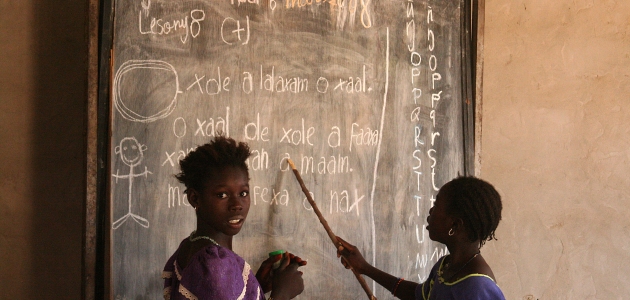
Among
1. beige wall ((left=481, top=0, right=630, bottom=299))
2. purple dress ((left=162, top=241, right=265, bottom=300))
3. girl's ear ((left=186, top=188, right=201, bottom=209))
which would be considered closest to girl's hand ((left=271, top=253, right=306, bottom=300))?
purple dress ((left=162, top=241, right=265, bottom=300))

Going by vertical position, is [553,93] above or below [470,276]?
above

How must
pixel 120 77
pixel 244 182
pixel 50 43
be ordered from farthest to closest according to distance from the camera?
pixel 50 43 → pixel 120 77 → pixel 244 182

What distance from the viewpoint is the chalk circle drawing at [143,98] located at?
2012 mm

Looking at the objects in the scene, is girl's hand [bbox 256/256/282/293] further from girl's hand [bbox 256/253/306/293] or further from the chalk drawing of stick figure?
the chalk drawing of stick figure

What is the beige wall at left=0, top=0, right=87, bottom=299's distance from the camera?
228 cm

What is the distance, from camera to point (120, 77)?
201cm

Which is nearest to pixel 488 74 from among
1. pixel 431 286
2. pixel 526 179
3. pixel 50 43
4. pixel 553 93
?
pixel 553 93

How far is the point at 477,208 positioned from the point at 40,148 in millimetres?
1648

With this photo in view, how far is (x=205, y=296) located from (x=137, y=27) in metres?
1.05

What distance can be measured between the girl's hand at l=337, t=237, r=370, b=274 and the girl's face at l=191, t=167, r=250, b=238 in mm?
725

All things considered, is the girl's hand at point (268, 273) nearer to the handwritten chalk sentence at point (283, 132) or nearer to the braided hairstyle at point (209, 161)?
the braided hairstyle at point (209, 161)

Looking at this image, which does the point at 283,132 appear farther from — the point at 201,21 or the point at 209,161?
the point at 209,161

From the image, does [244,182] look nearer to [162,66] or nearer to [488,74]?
[162,66]

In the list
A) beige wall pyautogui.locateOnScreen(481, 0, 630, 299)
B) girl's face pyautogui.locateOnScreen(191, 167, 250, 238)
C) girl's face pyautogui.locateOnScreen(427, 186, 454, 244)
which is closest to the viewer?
girl's face pyautogui.locateOnScreen(191, 167, 250, 238)
